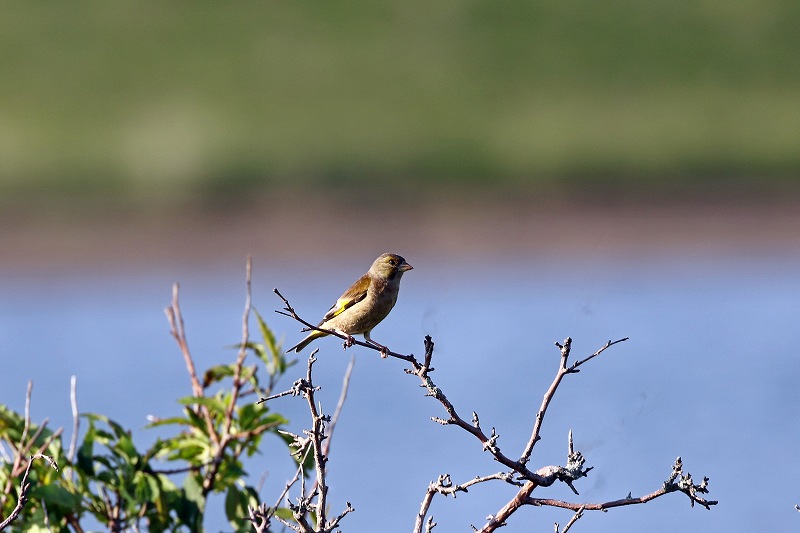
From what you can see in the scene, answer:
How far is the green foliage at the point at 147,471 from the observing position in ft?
13.6

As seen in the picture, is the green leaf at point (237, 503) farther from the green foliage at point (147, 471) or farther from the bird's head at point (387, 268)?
the bird's head at point (387, 268)

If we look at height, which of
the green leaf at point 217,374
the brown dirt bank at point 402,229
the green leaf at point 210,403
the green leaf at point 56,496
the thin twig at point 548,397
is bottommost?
the green leaf at point 56,496

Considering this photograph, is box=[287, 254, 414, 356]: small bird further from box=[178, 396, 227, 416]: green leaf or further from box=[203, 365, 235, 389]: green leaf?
box=[178, 396, 227, 416]: green leaf

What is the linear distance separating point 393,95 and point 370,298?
2049 cm

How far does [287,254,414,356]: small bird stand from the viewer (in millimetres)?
5309

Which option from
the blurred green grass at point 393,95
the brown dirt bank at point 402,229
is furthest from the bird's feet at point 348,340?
the blurred green grass at point 393,95

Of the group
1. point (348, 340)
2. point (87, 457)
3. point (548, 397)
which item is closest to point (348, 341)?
point (348, 340)

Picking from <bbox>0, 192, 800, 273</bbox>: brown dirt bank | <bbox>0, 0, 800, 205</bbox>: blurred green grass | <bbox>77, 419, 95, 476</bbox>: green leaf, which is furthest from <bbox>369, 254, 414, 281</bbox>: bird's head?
<bbox>0, 0, 800, 205</bbox>: blurred green grass

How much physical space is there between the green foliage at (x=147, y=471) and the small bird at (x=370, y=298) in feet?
2.57

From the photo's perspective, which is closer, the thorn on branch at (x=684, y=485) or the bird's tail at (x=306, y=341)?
the thorn on branch at (x=684, y=485)

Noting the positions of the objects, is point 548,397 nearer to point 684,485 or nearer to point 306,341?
point 684,485

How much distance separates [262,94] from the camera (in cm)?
2544

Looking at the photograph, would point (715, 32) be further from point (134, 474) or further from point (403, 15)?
point (134, 474)

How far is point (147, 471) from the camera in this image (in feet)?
14.0
